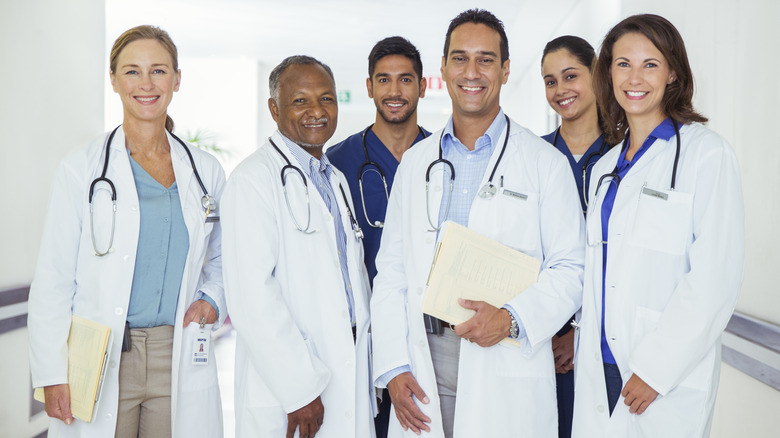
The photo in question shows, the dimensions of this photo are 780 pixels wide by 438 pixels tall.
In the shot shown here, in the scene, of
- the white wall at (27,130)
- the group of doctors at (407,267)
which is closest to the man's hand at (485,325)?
the group of doctors at (407,267)

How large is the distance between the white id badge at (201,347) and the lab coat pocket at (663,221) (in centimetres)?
130

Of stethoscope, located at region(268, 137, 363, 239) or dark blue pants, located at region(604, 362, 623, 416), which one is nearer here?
dark blue pants, located at region(604, 362, 623, 416)

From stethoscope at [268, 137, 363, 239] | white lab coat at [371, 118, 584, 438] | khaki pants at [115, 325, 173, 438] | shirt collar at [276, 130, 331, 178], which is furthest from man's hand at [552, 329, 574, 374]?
khaki pants at [115, 325, 173, 438]

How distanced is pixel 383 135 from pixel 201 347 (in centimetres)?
118

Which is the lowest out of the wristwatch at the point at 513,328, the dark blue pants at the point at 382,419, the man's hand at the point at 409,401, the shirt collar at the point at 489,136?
the dark blue pants at the point at 382,419

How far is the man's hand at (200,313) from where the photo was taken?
185 cm

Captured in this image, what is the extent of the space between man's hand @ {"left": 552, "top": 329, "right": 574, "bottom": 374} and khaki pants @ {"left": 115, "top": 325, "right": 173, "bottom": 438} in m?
1.30

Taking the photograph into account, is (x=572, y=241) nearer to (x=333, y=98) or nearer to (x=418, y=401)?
(x=418, y=401)

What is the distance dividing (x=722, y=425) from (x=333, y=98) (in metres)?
2.17

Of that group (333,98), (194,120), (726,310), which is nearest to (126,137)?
(333,98)

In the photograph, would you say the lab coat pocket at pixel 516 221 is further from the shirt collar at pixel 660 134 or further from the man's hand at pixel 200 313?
the man's hand at pixel 200 313

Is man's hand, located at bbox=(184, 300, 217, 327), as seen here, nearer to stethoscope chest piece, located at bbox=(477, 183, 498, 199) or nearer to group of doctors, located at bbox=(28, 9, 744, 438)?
group of doctors, located at bbox=(28, 9, 744, 438)

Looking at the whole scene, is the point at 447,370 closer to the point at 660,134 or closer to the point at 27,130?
the point at 660,134

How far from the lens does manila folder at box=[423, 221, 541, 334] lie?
1617 millimetres
